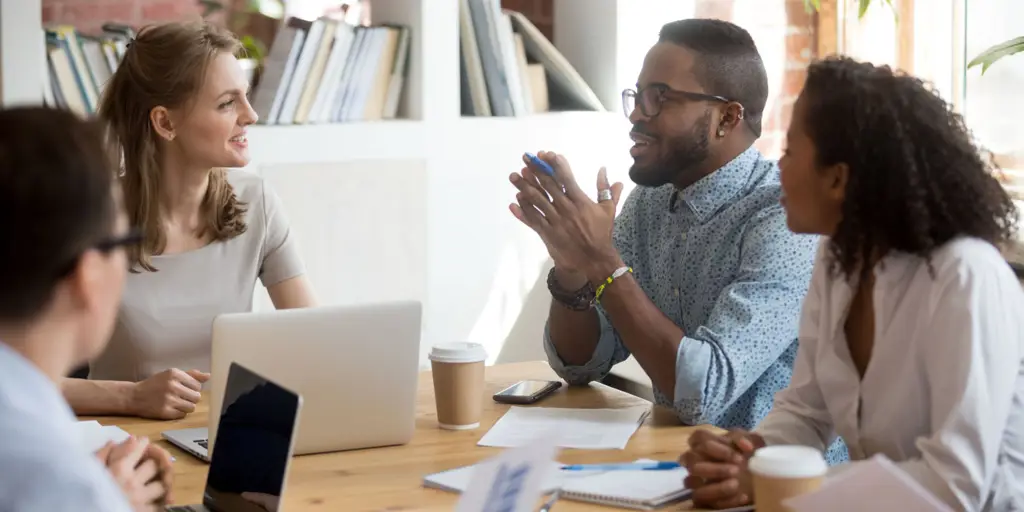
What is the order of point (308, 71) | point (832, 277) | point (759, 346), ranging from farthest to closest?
point (308, 71) → point (759, 346) → point (832, 277)

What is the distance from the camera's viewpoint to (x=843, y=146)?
1.53 metres

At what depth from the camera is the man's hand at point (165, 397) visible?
6.30ft

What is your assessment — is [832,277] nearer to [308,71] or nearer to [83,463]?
[83,463]

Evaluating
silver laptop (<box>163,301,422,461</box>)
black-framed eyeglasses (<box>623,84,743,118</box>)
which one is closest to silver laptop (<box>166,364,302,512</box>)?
silver laptop (<box>163,301,422,461</box>)

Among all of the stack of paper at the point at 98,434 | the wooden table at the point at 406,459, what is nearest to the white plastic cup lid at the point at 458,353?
the wooden table at the point at 406,459

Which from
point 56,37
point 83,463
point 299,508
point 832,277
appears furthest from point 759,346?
point 56,37

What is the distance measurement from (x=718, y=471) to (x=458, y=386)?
1.60 ft

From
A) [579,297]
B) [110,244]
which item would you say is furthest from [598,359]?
[110,244]

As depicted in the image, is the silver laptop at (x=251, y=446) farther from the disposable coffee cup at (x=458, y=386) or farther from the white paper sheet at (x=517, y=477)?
the disposable coffee cup at (x=458, y=386)

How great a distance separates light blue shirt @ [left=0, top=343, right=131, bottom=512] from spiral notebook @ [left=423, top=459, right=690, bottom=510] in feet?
2.06

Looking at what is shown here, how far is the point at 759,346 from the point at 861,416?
40 centimetres

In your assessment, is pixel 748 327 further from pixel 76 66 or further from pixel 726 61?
A: pixel 76 66

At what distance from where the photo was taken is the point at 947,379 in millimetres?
1410

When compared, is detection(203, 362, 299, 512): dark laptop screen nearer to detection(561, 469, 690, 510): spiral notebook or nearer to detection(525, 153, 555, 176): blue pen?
detection(561, 469, 690, 510): spiral notebook
